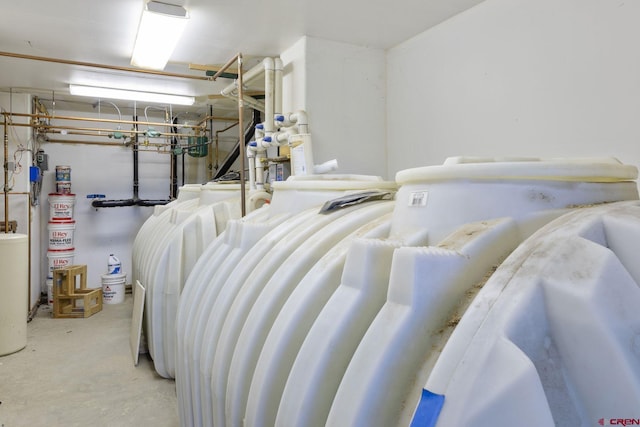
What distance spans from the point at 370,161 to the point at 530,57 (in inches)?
61.8

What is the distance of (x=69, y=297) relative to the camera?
5.15 metres

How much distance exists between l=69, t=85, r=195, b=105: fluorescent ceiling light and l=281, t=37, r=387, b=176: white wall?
2006 millimetres

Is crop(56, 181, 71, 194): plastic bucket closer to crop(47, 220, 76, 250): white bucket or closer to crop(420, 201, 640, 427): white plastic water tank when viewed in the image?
crop(47, 220, 76, 250): white bucket

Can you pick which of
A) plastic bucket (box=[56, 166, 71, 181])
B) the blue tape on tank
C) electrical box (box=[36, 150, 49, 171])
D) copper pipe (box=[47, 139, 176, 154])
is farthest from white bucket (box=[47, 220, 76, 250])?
the blue tape on tank

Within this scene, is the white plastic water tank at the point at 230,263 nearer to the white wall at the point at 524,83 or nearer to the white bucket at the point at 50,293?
the white wall at the point at 524,83

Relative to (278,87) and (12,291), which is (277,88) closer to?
(278,87)

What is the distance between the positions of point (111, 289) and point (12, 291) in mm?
1976

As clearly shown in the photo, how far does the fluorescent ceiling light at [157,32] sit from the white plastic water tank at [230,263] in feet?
5.15

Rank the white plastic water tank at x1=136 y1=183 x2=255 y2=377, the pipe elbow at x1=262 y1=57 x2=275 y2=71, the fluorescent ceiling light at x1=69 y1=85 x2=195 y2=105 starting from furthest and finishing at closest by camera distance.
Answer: the fluorescent ceiling light at x1=69 y1=85 x2=195 y2=105 → the pipe elbow at x1=262 y1=57 x2=275 y2=71 → the white plastic water tank at x1=136 y1=183 x2=255 y2=377

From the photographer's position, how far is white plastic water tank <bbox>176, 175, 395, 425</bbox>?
180 centimetres

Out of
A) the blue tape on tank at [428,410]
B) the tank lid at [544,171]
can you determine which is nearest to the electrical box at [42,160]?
the tank lid at [544,171]

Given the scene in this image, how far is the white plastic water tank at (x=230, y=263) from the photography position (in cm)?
180

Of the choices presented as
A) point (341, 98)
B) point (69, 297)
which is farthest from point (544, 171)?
point (69, 297)

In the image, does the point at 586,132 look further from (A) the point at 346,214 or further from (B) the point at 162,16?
(B) the point at 162,16
